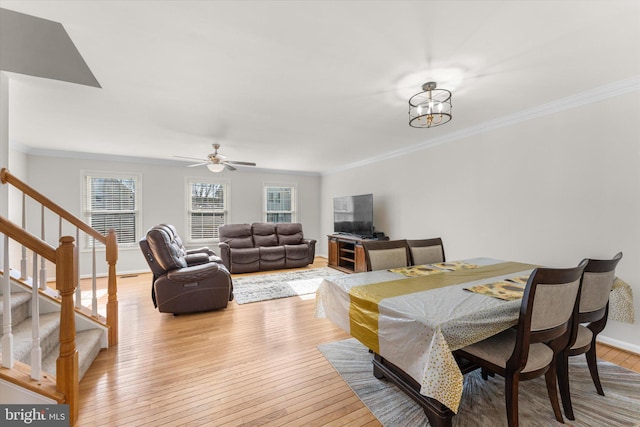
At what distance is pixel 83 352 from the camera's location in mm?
2115

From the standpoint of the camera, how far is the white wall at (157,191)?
16.1 ft

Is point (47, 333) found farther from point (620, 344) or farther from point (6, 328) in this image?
point (620, 344)

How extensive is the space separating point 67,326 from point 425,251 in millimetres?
3051

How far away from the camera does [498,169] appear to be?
343cm

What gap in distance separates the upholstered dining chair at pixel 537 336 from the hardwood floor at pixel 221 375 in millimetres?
812

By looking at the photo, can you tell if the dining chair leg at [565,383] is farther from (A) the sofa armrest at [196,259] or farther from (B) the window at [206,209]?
(B) the window at [206,209]

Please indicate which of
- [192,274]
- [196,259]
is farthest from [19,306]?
[196,259]

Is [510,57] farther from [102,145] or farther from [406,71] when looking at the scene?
[102,145]

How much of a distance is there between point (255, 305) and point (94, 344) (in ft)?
5.86

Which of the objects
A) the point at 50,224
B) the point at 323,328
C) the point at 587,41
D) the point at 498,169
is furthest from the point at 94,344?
the point at 498,169

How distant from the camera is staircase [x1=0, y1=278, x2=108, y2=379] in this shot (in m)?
1.79

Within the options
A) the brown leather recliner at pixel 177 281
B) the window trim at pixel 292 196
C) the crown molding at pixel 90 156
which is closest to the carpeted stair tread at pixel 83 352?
the brown leather recliner at pixel 177 281

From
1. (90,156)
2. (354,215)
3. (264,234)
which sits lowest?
(264,234)

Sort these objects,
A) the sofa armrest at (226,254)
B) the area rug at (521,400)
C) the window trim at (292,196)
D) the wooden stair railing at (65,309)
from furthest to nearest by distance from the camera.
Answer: the window trim at (292,196) → the sofa armrest at (226,254) → the area rug at (521,400) → the wooden stair railing at (65,309)
